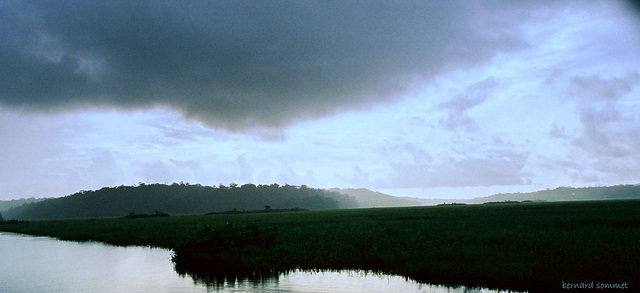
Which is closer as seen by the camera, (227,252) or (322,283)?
(322,283)

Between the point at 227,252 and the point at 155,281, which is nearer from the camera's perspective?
the point at 155,281

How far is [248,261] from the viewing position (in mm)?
27672

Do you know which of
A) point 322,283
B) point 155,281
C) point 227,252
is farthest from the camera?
point 227,252

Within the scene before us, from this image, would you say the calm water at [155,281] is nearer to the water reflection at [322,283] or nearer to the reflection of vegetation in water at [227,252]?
the water reflection at [322,283]

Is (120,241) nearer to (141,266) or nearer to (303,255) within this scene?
(141,266)

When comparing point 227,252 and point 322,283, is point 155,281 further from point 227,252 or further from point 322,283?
point 322,283

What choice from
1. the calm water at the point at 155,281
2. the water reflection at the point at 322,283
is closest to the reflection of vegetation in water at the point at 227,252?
the calm water at the point at 155,281

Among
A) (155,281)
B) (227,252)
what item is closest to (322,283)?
(155,281)

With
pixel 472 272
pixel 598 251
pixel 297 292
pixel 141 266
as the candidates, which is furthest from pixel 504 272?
pixel 141 266

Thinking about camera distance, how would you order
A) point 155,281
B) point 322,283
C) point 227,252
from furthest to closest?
point 227,252 → point 155,281 → point 322,283

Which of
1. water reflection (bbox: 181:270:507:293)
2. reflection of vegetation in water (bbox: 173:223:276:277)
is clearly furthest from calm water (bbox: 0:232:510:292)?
reflection of vegetation in water (bbox: 173:223:276:277)

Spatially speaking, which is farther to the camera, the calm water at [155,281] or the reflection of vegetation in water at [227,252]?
the reflection of vegetation in water at [227,252]

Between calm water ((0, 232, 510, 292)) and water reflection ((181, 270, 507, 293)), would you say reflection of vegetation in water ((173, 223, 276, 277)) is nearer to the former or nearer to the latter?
calm water ((0, 232, 510, 292))

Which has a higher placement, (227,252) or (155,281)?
(227,252)
